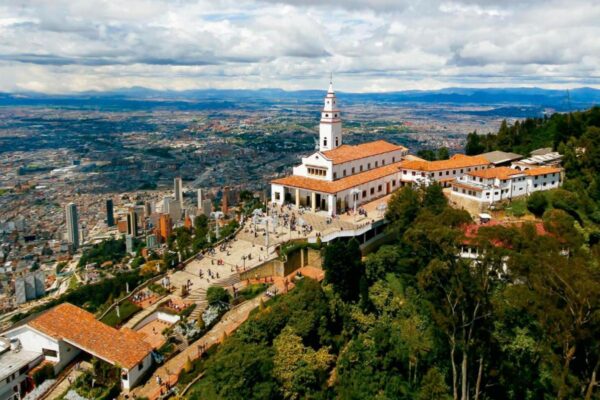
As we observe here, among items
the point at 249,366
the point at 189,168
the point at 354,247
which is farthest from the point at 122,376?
the point at 189,168

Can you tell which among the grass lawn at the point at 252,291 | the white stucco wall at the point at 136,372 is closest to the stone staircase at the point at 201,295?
the grass lawn at the point at 252,291

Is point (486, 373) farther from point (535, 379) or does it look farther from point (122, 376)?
point (122, 376)

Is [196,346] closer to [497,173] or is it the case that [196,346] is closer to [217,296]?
[217,296]

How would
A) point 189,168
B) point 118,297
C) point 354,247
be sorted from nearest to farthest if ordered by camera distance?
1. point 354,247
2. point 118,297
3. point 189,168

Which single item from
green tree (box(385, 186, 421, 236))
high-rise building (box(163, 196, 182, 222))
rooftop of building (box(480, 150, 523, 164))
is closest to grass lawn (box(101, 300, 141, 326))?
Answer: green tree (box(385, 186, 421, 236))

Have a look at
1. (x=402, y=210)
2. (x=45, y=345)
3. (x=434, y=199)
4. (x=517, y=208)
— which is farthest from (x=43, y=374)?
(x=517, y=208)

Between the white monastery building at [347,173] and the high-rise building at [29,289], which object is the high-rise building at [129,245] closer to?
the high-rise building at [29,289]
